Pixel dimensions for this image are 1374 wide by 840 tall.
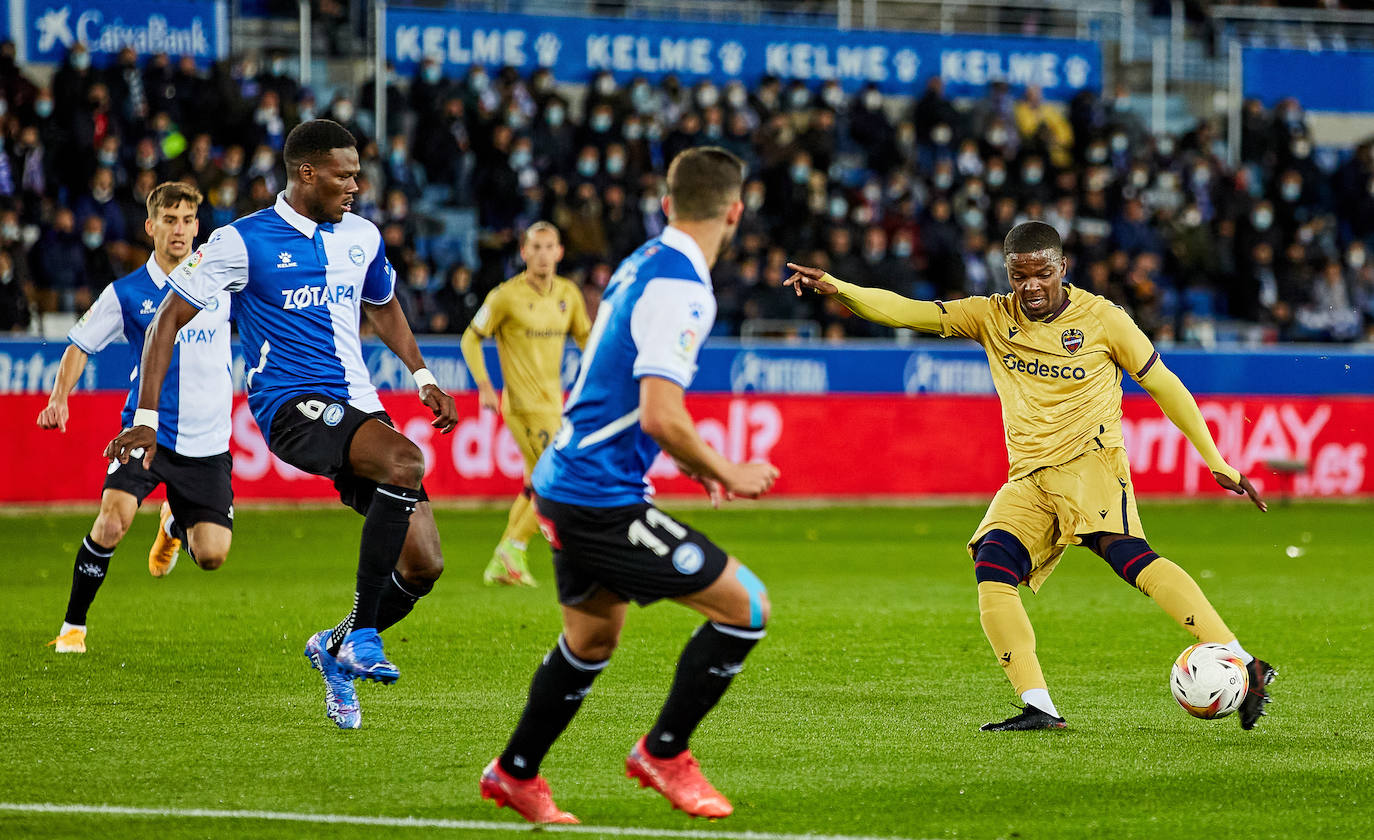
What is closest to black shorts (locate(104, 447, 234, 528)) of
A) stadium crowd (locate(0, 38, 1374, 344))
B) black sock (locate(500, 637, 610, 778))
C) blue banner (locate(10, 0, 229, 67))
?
black sock (locate(500, 637, 610, 778))

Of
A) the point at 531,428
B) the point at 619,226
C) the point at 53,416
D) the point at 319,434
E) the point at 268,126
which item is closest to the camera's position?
the point at 319,434

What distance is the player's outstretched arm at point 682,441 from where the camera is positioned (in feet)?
15.6

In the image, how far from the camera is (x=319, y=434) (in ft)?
21.8

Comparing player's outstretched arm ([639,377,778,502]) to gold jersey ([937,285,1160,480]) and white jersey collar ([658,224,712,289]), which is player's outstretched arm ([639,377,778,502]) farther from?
gold jersey ([937,285,1160,480])

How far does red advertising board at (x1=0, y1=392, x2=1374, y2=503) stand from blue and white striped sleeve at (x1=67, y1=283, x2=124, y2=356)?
25.9 ft

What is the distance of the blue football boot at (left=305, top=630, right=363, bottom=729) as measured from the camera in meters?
6.64

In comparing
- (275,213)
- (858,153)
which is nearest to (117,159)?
(858,153)

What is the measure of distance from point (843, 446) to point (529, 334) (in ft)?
23.9

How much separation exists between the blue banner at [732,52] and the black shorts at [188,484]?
49.6 feet

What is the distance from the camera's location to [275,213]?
6.89m

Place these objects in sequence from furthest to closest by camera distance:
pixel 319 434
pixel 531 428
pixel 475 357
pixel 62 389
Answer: pixel 531 428 → pixel 475 357 → pixel 62 389 → pixel 319 434

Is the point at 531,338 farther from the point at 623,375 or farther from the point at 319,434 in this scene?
the point at 623,375

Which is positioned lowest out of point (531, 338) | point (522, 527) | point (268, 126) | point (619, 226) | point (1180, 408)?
point (522, 527)

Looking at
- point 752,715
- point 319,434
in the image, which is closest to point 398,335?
point 319,434
